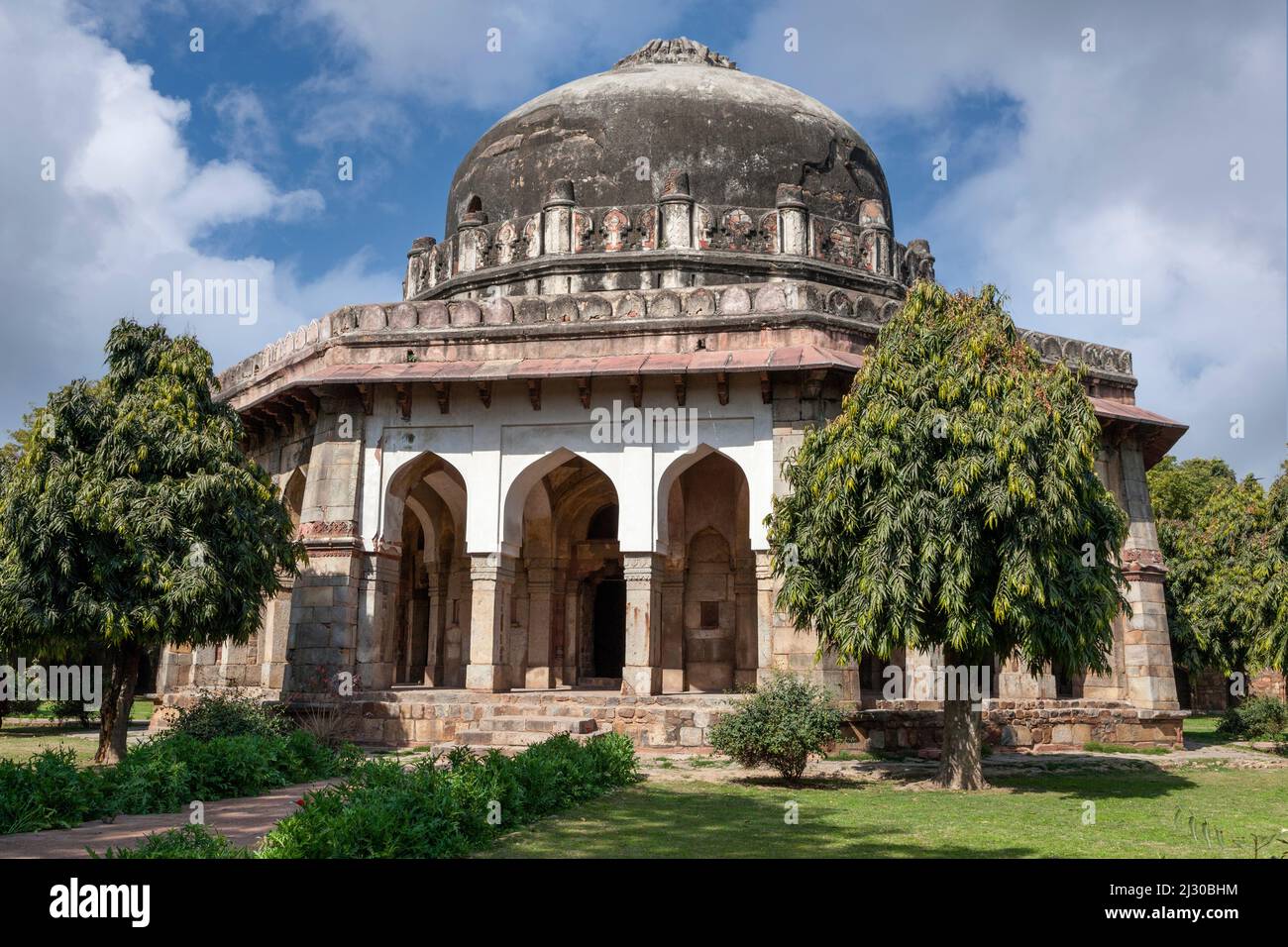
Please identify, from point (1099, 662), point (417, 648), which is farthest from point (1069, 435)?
point (417, 648)

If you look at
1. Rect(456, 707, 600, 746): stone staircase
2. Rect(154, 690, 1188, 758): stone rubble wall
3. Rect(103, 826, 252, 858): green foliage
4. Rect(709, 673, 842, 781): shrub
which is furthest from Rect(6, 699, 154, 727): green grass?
Rect(103, 826, 252, 858): green foliage

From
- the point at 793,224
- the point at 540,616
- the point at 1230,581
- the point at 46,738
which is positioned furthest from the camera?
the point at 1230,581

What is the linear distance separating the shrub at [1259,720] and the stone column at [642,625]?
1149cm

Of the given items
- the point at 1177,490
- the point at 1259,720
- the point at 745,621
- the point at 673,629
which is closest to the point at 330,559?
the point at 673,629

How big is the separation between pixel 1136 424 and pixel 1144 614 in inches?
117

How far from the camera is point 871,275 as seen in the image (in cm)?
1950

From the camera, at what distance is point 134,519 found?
12898mm

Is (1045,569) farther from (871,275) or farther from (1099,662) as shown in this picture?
(871,275)

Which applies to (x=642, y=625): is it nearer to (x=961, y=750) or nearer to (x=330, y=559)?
(x=330, y=559)

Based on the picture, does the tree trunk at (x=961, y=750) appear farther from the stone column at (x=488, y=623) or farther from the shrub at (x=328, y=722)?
the shrub at (x=328, y=722)

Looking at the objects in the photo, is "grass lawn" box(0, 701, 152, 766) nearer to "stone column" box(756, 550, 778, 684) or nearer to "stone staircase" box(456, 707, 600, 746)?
"stone staircase" box(456, 707, 600, 746)

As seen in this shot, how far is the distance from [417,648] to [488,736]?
817 centimetres

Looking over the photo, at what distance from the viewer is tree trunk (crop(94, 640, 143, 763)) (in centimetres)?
1356

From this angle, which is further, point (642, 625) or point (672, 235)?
point (672, 235)
